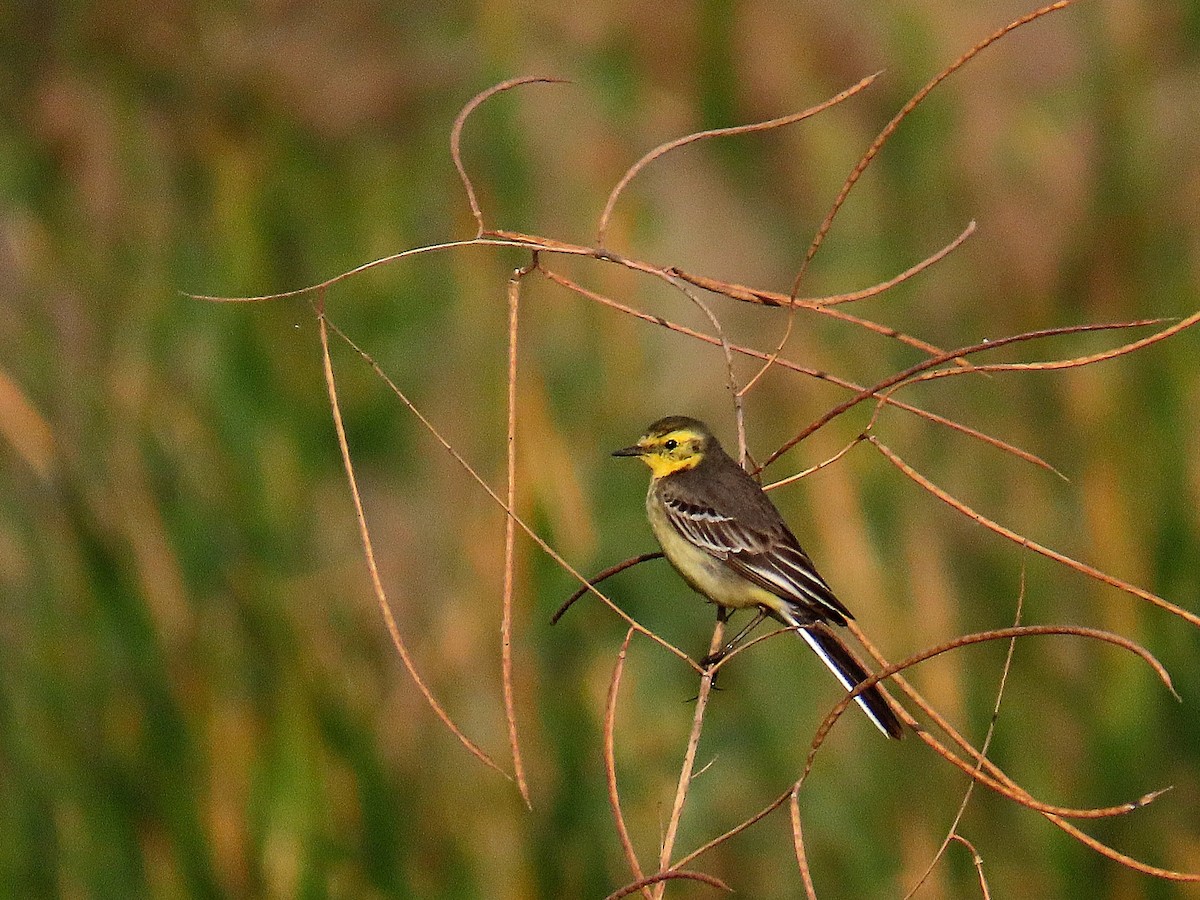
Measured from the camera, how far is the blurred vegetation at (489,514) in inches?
167

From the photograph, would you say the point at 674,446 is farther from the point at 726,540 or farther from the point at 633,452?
the point at 726,540

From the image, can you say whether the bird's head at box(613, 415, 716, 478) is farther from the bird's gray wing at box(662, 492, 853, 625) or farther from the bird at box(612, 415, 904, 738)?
the bird's gray wing at box(662, 492, 853, 625)

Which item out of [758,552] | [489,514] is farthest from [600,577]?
[489,514]

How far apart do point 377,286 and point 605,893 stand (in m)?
3.10

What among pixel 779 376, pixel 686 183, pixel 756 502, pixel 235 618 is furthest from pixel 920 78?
pixel 235 618

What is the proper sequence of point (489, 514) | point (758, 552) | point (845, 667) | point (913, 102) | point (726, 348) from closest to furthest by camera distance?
point (913, 102)
point (726, 348)
point (845, 667)
point (758, 552)
point (489, 514)

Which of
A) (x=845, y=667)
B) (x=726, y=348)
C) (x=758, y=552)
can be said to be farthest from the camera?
(x=758, y=552)

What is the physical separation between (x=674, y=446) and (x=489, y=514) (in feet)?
2.66

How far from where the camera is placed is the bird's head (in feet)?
14.0

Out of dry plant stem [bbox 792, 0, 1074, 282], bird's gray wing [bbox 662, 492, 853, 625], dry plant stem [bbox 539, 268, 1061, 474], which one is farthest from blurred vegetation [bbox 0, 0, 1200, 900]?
dry plant stem [bbox 792, 0, 1074, 282]

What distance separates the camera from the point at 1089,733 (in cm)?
457

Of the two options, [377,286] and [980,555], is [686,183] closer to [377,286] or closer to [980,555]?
[377,286]

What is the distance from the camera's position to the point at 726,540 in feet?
13.1

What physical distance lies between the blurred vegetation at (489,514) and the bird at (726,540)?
16.2 inches
